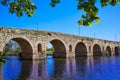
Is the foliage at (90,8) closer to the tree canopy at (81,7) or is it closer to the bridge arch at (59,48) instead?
the tree canopy at (81,7)

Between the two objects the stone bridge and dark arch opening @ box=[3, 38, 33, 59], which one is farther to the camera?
dark arch opening @ box=[3, 38, 33, 59]

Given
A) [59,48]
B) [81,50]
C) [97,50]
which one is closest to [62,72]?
[59,48]

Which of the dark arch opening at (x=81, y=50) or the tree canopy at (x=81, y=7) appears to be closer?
the tree canopy at (x=81, y=7)

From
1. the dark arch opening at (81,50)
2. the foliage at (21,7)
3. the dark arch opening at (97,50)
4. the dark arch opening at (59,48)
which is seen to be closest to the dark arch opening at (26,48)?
the dark arch opening at (59,48)

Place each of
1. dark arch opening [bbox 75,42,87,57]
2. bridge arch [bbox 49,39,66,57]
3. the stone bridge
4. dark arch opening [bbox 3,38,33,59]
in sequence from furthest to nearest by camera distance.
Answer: dark arch opening [bbox 75,42,87,57] → bridge arch [bbox 49,39,66,57] → dark arch opening [bbox 3,38,33,59] → the stone bridge

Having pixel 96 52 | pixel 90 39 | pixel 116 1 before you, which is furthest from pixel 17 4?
pixel 96 52

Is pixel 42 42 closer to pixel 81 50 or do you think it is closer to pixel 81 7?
pixel 81 50

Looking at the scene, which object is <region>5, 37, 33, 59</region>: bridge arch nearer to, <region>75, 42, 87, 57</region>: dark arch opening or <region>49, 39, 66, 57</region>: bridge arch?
<region>49, 39, 66, 57</region>: bridge arch

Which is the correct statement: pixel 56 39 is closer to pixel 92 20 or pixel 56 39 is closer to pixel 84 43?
pixel 84 43

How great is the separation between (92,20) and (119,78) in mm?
7585

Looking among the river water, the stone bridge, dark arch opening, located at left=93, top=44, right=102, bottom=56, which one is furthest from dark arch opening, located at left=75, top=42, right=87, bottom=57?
the river water

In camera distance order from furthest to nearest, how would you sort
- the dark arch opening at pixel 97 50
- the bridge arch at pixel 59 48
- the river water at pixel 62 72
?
the dark arch opening at pixel 97 50 < the bridge arch at pixel 59 48 < the river water at pixel 62 72

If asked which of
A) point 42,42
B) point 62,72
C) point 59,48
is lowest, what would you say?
point 62,72

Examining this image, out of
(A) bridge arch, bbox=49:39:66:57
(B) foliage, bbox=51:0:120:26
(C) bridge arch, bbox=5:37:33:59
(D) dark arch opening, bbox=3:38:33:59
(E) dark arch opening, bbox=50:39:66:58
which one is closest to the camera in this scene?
(B) foliage, bbox=51:0:120:26
